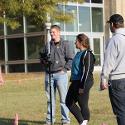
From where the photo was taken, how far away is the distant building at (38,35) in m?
38.4

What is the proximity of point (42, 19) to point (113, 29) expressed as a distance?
74.1 ft

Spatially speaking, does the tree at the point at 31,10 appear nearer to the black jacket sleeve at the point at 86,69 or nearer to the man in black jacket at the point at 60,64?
the man in black jacket at the point at 60,64

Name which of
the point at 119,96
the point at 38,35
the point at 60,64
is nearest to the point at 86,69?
the point at 60,64

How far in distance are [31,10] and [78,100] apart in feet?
64.7

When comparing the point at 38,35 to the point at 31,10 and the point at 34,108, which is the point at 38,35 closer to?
the point at 31,10

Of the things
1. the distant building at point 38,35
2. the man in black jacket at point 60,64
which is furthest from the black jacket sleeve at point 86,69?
the distant building at point 38,35

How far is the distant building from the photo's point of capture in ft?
126

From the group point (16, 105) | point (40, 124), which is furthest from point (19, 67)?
point (40, 124)

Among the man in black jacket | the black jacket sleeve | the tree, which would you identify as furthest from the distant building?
the black jacket sleeve

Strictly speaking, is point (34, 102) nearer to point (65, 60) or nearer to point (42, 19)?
point (65, 60)

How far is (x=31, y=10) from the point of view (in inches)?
1180

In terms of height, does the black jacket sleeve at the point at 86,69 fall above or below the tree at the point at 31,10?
below

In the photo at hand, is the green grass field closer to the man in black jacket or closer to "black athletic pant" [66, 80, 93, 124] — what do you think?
the man in black jacket

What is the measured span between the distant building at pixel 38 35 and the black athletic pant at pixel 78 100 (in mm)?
25759
